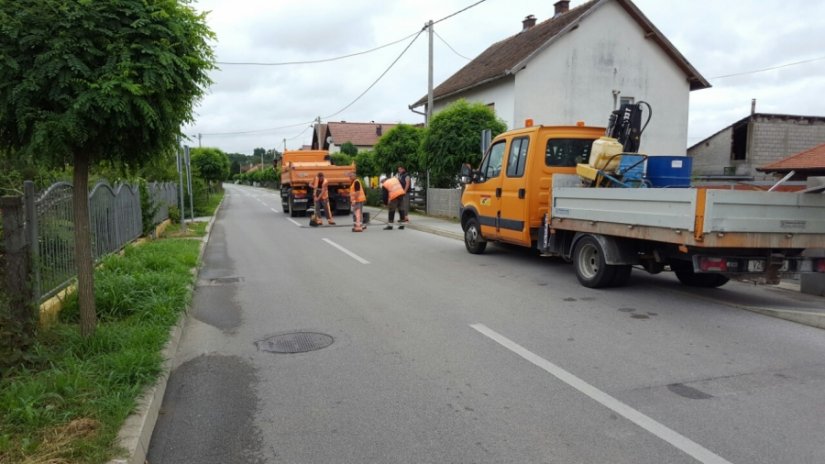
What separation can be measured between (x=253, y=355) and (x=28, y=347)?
1.77m

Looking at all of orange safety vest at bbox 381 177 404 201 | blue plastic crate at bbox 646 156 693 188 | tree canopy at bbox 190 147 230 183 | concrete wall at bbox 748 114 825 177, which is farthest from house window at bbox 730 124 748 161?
tree canopy at bbox 190 147 230 183

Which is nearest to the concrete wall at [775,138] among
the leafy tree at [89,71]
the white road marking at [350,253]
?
the white road marking at [350,253]

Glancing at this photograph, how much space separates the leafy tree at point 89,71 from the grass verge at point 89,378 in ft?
5.04

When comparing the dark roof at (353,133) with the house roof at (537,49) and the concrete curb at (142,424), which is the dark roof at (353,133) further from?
the concrete curb at (142,424)

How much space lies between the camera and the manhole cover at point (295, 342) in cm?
559

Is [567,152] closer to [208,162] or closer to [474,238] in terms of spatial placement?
[474,238]

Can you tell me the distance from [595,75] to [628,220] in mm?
17823

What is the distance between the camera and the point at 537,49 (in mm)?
21781

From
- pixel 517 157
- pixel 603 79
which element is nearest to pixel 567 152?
pixel 517 157

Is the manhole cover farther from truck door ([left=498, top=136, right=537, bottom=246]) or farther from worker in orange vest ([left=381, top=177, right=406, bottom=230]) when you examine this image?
worker in orange vest ([left=381, top=177, right=406, bottom=230])

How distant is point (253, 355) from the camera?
5.43 meters

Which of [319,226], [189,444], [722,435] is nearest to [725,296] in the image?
[722,435]

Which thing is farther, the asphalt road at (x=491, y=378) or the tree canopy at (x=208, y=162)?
the tree canopy at (x=208, y=162)

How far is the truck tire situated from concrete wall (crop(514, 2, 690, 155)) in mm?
14861
